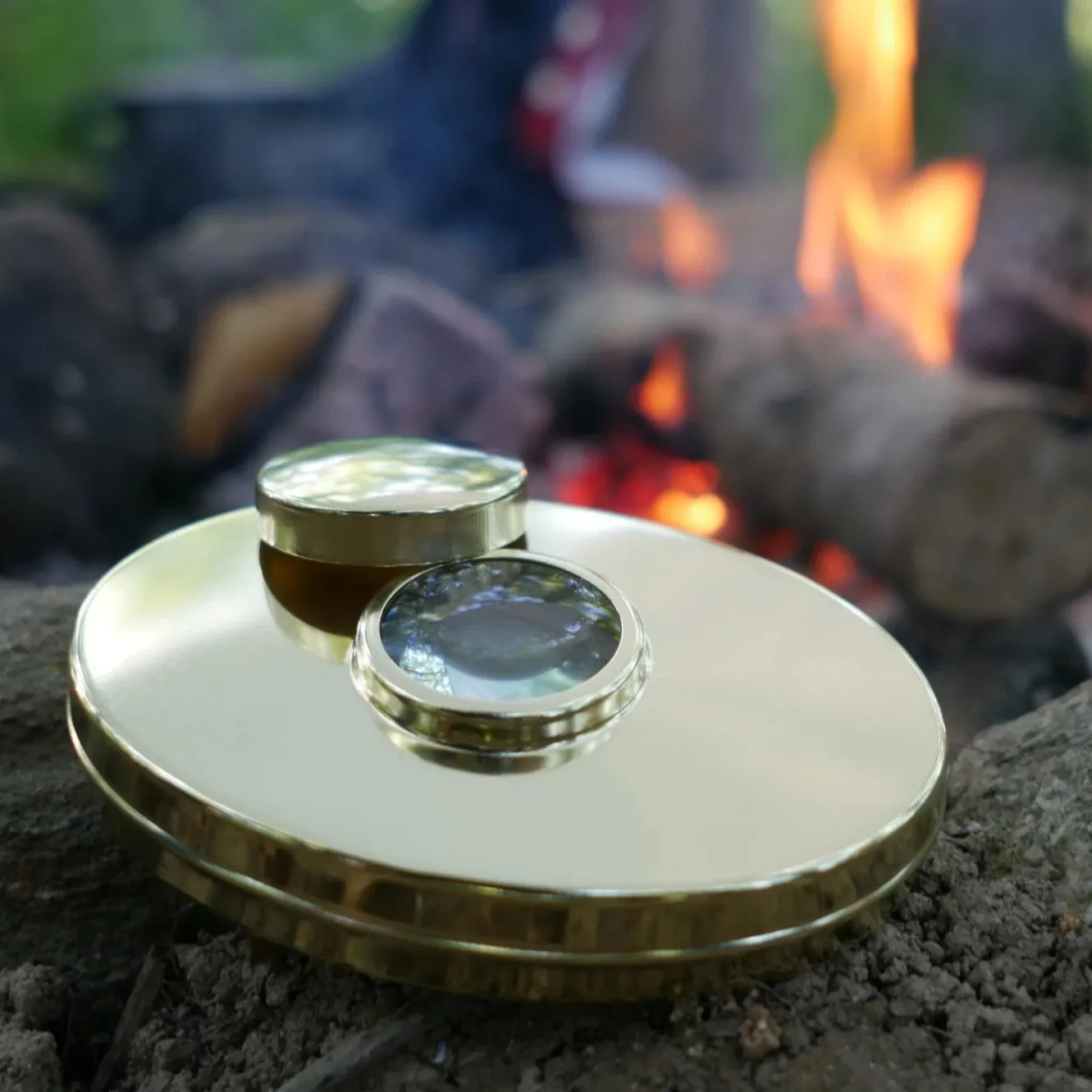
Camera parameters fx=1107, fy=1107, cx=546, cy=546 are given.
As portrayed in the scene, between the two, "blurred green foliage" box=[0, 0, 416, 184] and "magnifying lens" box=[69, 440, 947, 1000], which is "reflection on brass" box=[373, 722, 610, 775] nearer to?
"magnifying lens" box=[69, 440, 947, 1000]

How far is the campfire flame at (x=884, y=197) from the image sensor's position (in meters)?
2.24

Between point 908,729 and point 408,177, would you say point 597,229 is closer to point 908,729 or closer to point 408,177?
point 408,177

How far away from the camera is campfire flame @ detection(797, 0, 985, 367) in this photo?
2244mm

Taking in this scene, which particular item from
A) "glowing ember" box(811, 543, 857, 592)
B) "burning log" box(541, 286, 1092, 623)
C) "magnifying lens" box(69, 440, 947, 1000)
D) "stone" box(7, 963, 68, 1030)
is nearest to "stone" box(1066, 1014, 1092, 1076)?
"magnifying lens" box(69, 440, 947, 1000)

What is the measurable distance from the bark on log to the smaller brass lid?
0.75 feet

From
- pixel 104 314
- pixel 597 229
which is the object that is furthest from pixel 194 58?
pixel 104 314

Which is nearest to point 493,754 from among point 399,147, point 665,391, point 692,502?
point 692,502

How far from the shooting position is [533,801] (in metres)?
0.52

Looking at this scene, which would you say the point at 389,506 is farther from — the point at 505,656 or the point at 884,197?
the point at 884,197

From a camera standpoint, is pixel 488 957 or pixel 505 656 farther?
pixel 505 656

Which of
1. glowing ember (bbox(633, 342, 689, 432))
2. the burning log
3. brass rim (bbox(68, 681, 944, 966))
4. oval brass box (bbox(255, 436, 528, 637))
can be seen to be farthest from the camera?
glowing ember (bbox(633, 342, 689, 432))

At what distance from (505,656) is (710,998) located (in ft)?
0.66

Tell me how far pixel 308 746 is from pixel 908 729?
0.32 metres

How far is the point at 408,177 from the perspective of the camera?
10.5 feet
